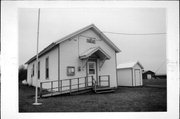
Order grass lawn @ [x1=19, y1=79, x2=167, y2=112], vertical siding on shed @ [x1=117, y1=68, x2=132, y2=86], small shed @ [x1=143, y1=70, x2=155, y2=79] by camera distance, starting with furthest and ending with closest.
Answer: vertical siding on shed @ [x1=117, y1=68, x2=132, y2=86], small shed @ [x1=143, y1=70, x2=155, y2=79], grass lawn @ [x1=19, y1=79, x2=167, y2=112]

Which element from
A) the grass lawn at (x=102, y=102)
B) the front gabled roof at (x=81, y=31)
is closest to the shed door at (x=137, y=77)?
the grass lawn at (x=102, y=102)

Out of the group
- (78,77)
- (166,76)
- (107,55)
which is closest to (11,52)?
(78,77)

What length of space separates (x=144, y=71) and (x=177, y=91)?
0.68m

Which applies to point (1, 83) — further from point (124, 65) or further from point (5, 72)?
point (124, 65)

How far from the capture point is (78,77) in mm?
4289

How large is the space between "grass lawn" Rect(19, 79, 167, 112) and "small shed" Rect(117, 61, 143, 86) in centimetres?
17

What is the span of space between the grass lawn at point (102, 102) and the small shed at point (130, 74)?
173 mm

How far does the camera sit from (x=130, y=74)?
4246mm

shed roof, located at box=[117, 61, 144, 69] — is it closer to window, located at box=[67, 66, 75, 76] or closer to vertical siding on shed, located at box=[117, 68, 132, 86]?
vertical siding on shed, located at box=[117, 68, 132, 86]

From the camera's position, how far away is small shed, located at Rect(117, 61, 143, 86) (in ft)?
13.9

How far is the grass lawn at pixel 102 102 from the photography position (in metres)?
4.02

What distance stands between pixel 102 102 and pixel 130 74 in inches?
29.8

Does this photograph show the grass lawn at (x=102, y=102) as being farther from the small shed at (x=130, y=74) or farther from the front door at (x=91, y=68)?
the front door at (x=91, y=68)

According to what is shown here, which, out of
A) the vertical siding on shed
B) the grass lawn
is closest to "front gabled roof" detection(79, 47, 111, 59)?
the vertical siding on shed
